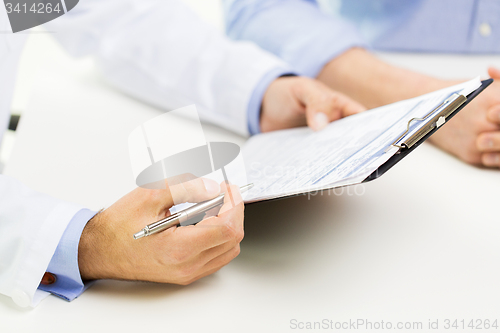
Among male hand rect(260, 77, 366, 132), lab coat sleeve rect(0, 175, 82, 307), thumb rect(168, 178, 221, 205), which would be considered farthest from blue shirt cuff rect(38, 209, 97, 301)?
male hand rect(260, 77, 366, 132)

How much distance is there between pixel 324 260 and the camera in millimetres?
469

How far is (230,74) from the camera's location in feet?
2.85

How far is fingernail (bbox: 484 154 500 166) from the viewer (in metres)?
0.64

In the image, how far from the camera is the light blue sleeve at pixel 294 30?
37.7 inches

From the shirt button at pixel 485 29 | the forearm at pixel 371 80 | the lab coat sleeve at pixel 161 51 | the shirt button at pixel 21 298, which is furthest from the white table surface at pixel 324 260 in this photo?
the shirt button at pixel 485 29

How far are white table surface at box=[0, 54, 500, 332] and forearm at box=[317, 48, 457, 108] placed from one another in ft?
0.42

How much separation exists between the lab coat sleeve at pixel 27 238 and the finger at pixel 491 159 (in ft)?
1.98

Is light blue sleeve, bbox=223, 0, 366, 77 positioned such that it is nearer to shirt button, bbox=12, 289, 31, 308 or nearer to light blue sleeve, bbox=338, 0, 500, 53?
light blue sleeve, bbox=338, 0, 500, 53

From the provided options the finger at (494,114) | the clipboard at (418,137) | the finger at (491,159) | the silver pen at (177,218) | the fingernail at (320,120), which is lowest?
the finger at (491,159)

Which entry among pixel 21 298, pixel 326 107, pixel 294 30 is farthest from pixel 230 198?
pixel 294 30

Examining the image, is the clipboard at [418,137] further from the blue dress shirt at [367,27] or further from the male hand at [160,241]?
the blue dress shirt at [367,27]

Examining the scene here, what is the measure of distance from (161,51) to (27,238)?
573 millimetres

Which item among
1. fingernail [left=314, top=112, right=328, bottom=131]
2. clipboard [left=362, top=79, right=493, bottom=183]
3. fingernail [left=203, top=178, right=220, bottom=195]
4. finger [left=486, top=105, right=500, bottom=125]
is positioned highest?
clipboard [left=362, top=79, right=493, bottom=183]

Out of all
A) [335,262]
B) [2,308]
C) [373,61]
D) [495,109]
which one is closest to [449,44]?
[373,61]
